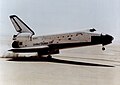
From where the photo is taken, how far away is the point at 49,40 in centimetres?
339

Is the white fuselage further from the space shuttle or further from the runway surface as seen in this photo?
the runway surface

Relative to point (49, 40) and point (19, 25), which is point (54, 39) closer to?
point (49, 40)

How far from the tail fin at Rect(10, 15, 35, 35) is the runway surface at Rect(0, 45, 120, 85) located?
356mm

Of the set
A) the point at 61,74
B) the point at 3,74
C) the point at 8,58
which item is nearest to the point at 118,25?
the point at 61,74

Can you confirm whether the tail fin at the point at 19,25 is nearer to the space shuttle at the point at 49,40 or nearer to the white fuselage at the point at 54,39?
the space shuttle at the point at 49,40

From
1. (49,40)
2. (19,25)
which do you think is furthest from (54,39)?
(19,25)

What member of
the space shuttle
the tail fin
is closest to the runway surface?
the space shuttle

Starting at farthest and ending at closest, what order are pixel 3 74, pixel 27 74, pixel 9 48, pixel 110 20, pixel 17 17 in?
pixel 9 48 → pixel 17 17 → pixel 110 20 → pixel 27 74 → pixel 3 74

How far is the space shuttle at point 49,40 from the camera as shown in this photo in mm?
3285

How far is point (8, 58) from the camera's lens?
337 cm

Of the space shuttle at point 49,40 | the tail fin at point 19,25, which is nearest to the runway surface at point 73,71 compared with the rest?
the space shuttle at point 49,40

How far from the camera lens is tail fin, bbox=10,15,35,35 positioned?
10.0 feet

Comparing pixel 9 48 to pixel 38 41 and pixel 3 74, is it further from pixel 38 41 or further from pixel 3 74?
pixel 3 74

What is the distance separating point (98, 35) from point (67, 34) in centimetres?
38
